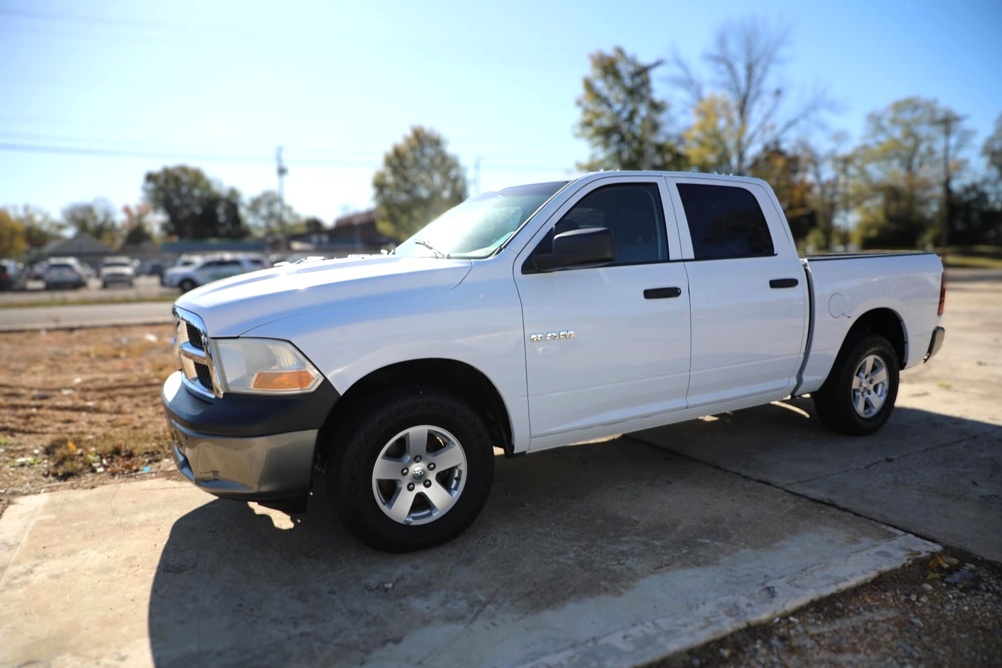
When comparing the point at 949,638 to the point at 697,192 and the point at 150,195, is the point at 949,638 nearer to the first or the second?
the point at 697,192

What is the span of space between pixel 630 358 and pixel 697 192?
1.35 metres

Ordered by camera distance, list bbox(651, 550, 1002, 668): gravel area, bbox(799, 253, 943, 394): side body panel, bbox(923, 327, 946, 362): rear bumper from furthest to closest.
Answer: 1. bbox(923, 327, 946, 362): rear bumper
2. bbox(799, 253, 943, 394): side body panel
3. bbox(651, 550, 1002, 668): gravel area

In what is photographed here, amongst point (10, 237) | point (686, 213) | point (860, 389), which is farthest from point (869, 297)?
point (10, 237)

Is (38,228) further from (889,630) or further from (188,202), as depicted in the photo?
(889,630)

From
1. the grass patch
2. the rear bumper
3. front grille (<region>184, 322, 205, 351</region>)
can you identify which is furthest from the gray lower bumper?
the rear bumper

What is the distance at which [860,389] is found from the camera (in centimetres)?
546

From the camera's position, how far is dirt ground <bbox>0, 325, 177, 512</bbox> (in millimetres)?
5094

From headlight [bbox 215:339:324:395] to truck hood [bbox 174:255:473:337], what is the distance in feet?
0.27

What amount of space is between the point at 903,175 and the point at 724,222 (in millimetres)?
58235

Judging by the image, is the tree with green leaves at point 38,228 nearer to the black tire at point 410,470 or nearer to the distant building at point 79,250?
the distant building at point 79,250

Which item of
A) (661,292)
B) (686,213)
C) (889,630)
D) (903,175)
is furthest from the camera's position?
(903,175)

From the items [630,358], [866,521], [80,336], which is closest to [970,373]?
[866,521]

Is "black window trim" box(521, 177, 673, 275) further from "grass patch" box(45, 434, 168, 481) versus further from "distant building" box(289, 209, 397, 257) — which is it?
"distant building" box(289, 209, 397, 257)

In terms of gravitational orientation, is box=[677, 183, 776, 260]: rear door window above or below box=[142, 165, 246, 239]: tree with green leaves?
below
